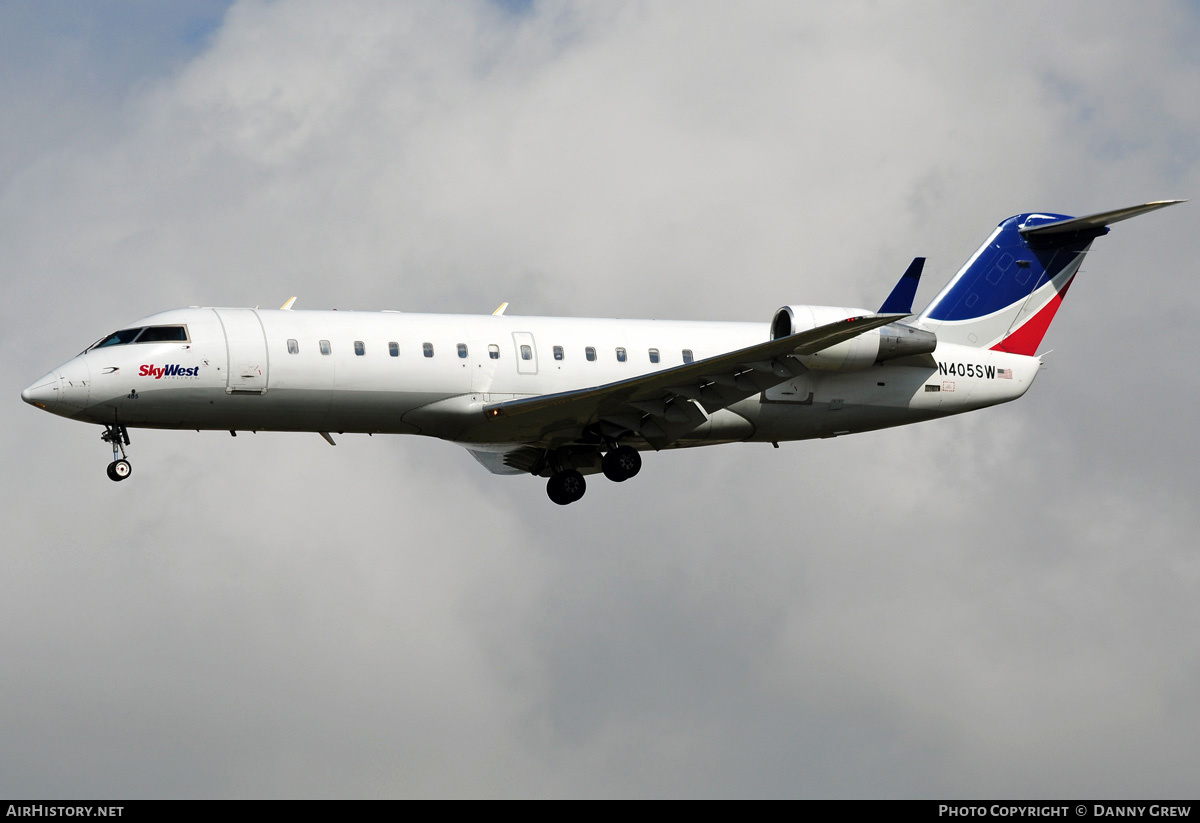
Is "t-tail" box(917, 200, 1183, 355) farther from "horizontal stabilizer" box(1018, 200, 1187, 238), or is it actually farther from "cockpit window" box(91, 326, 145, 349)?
"cockpit window" box(91, 326, 145, 349)

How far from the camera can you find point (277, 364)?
33719 millimetres

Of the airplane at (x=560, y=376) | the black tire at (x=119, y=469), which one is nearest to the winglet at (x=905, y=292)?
the airplane at (x=560, y=376)

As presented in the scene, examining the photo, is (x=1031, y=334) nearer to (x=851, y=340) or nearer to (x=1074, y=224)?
(x=1074, y=224)

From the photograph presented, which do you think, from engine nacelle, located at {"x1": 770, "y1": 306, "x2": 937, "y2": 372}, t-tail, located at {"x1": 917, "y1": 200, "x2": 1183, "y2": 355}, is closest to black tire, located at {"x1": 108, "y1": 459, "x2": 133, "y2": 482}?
engine nacelle, located at {"x1": 770, "y1": 306, "x2": 937, "y2": 372}

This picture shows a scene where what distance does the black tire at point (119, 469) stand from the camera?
33.7 metres

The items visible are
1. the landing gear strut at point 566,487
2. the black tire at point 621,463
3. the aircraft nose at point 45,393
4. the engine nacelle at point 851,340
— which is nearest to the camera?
the aircraft nose at point 45,393

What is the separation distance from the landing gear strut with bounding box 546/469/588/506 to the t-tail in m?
8.41

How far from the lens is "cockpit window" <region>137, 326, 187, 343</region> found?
33719 millimetres

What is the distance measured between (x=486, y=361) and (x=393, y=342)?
1824 millimetres

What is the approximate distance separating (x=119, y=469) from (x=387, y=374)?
5.22 meters

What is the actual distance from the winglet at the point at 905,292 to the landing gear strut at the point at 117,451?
46.8 ft

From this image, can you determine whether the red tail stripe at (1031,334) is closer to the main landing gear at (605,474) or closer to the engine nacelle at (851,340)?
the engine nacelle at (851,340)
